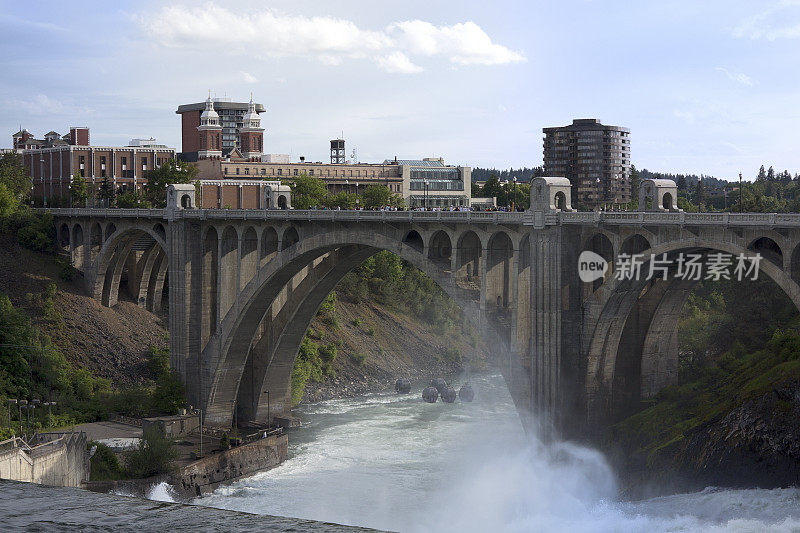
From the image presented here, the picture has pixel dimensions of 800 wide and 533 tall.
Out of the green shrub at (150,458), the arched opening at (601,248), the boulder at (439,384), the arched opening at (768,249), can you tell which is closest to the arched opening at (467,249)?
the arched opening at (601,248)

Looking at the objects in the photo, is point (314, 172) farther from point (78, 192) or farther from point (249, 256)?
point (249, 256)

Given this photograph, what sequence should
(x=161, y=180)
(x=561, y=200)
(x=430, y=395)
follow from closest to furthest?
(x=561, y=200)
(x=430, y=395)
(x=161, y=180)

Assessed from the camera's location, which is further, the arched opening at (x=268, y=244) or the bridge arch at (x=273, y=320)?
the arched opening at (x=268, y=244)

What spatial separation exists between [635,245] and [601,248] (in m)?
2.25

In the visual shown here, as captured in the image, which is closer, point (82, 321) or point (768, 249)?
point (768, 249)

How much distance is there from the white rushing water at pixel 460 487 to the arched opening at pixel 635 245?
9.14 metres

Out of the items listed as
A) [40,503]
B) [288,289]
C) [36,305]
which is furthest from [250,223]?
[40,503]

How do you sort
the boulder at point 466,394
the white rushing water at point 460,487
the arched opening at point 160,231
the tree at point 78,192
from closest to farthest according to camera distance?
the white rushing water at point 460,487, the arched opening at point 160,231, the boulder at point 466,394, the tree at point 78,192

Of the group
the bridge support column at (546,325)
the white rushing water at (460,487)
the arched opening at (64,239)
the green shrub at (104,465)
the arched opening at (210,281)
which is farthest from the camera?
the arched opening at (64,239)

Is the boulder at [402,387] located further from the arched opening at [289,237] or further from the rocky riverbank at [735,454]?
the rocky riverbank at [735,454]

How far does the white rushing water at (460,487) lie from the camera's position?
1459 inches

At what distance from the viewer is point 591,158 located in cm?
14975

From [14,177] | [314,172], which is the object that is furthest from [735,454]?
[314,172]

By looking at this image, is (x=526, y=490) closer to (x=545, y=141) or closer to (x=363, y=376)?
(x=363, y=376)
